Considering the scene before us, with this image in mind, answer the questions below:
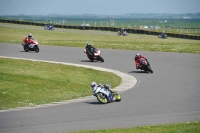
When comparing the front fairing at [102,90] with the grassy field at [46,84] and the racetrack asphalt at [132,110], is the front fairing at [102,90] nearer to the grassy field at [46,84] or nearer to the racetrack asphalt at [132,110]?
the racetrack asphalt at [132,110]

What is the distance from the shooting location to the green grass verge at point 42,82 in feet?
69.1

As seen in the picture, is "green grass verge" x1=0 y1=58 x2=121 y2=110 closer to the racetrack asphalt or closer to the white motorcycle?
the racetrack asphalt

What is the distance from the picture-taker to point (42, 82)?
24.7 meters

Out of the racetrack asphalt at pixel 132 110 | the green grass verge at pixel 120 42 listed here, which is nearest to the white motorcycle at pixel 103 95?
the racetrack asphalt at pixel 132 110

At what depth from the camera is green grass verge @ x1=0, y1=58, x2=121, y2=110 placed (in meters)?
21.1

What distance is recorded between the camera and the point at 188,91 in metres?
21.6

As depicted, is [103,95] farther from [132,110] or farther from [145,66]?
[145,66]

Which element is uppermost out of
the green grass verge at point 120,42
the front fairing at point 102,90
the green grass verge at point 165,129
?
the green grass verge at point 165,129

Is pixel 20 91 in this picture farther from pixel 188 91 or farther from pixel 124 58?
pixel 124 58

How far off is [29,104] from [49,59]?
17.6 meters

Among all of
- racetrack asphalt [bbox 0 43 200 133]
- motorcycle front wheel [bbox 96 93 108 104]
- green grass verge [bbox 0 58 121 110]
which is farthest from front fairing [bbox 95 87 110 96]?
green grass verge [bbox 0 58 121 110]

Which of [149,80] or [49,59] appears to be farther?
[49,59]

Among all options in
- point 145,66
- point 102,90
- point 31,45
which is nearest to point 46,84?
point 102,90

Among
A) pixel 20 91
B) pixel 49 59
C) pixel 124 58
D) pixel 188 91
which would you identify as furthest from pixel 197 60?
pixel 20 91
